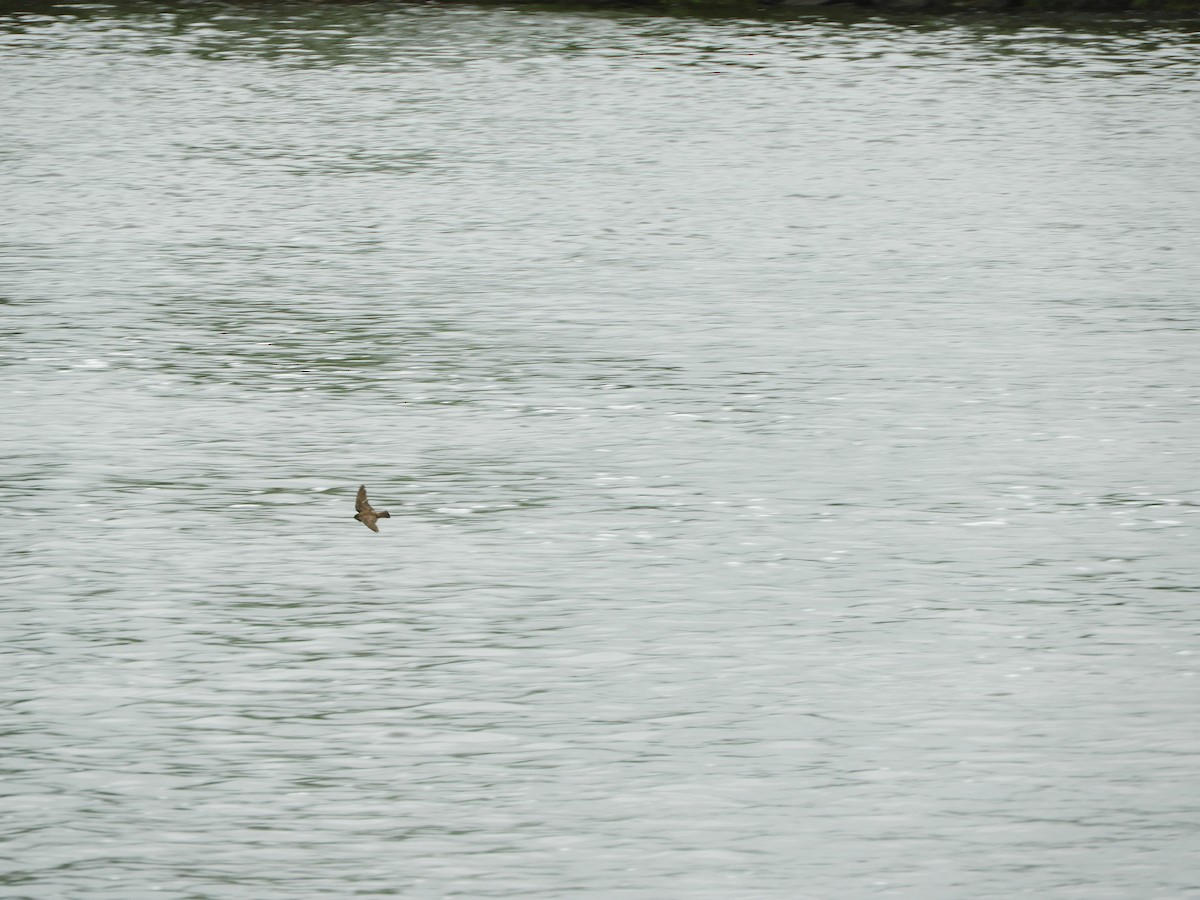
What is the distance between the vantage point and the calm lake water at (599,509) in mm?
2545

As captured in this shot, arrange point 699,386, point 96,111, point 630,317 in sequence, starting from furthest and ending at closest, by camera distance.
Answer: point 96,111 < point 630,317 < point 699,386

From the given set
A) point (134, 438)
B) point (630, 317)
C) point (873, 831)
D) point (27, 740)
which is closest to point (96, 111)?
point (630, 317)

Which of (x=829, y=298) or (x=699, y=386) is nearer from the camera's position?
(x=699, y=386)

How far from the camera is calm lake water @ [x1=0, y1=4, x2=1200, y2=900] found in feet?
8.35

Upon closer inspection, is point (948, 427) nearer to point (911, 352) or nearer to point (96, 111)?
point (911, 352)

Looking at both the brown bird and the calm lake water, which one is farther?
the brown bird

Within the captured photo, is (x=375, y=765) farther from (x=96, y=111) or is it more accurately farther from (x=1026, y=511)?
(x=96, y=111)

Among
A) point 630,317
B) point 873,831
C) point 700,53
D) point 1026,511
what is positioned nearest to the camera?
point 873,831

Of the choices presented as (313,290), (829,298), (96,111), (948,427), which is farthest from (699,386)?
(96,111)

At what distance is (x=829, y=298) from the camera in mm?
5262

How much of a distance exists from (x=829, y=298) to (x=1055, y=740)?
2586 millimetres

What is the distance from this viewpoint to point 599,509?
12.2 feet

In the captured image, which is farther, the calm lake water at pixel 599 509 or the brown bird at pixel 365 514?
the brown bird at pixel 365 514

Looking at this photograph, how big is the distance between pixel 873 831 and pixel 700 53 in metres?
7.41
